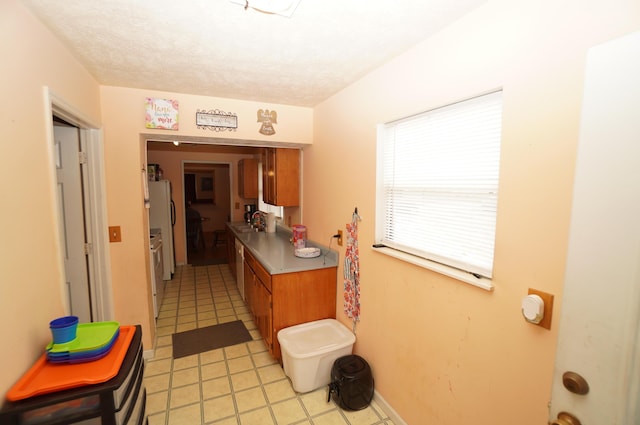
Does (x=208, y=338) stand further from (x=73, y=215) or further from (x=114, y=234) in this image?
(x=73, y=215)

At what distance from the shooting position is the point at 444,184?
155 cm

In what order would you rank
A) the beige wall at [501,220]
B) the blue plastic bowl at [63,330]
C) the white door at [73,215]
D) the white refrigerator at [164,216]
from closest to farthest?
the beige wall at [501,220], the blue plastic bowl at [63,330], the white door at [73,215], the white refrigerator at [164,216]

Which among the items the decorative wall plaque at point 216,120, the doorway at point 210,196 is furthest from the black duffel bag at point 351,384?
the doorway at point 210,196

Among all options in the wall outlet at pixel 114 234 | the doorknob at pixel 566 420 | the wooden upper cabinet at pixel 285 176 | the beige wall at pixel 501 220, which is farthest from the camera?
the wooden upper cabinet at pixel 285 176

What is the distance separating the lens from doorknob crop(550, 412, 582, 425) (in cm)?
78

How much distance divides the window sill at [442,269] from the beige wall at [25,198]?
1817 millimetres

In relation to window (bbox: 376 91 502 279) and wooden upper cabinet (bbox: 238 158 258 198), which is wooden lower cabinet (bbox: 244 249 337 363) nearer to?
window (bbox: 376 91 502 279)

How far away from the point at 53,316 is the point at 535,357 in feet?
7.08

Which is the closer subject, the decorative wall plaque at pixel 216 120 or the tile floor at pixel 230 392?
the tile floor at pixel 230 392

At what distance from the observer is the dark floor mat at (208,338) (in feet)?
9.04

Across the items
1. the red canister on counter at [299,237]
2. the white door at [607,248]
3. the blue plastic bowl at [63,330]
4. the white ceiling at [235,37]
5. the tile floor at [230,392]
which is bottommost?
the tile floor at [230,392]

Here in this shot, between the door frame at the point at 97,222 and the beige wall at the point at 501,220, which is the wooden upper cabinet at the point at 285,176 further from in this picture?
the door frame at the point at 97,222

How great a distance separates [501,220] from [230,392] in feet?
7.27

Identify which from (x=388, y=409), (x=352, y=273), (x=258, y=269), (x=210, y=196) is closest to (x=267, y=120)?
(x=258, y=269)
